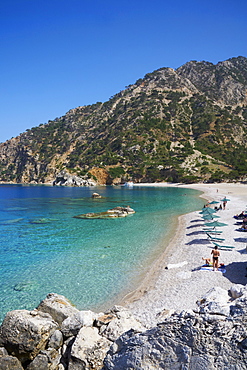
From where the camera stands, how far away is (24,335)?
24.0 ft

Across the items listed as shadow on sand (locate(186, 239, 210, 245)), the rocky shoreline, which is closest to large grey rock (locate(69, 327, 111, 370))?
the rocky shoreline

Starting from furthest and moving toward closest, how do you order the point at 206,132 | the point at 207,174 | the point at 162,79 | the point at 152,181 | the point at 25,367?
Result: the point at 162,79 → the point at 206,132 → the point at 152,181 → the point at 207,174 → the point at 25,367

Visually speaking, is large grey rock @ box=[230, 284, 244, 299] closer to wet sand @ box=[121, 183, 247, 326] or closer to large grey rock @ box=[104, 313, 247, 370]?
wet sand @ box=[121, 183, 247, 326]

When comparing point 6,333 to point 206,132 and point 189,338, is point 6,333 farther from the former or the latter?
point 206,132

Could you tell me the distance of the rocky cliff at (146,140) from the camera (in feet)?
396

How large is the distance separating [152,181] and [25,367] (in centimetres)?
11379

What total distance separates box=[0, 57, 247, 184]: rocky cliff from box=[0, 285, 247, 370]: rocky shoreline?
10044 centimetres

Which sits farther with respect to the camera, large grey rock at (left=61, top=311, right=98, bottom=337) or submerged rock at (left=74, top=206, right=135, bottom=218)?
submerged rock at (left=74, top=206, right=135, bottom=218)

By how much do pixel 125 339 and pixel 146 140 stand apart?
444 feet

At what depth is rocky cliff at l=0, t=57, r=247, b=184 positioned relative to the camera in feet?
396

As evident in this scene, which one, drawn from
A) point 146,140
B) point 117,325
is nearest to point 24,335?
point 117,325

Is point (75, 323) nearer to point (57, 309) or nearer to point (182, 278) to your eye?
point (57, 309)

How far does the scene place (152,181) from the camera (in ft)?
392

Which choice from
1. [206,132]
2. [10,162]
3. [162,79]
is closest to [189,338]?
[206,132]
